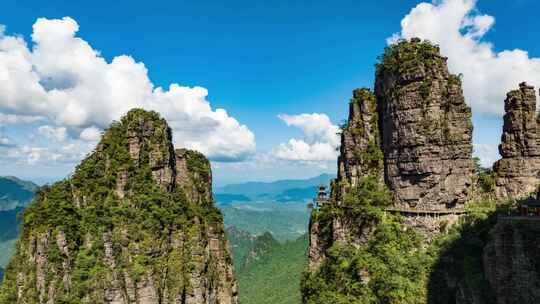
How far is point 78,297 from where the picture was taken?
48.8 metres

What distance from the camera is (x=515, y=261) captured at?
1164 inches

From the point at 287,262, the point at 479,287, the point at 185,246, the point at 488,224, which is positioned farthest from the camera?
the point at 287,262

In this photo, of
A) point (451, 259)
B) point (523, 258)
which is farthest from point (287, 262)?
point (523, 258)

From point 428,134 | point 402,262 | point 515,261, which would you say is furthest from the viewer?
point 428,134

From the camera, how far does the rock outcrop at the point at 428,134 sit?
136 feet

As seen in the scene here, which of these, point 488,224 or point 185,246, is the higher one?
point 488,224

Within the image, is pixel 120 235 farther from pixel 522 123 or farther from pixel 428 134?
pixel 522 123

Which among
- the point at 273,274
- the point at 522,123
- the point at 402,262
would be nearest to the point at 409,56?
the point at 522,123

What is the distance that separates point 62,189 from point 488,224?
54216mm

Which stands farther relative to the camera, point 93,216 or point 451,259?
point 93,216

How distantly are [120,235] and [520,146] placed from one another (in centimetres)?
5087

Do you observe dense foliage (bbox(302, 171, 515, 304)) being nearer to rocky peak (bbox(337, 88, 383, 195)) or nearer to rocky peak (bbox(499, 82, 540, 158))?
rocky peak (bbox(337, 88, 383, 195))

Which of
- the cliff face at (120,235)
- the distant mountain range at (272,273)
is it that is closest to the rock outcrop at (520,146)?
the cliff face at (120,235)

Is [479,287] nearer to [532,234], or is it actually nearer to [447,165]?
[532,234]
